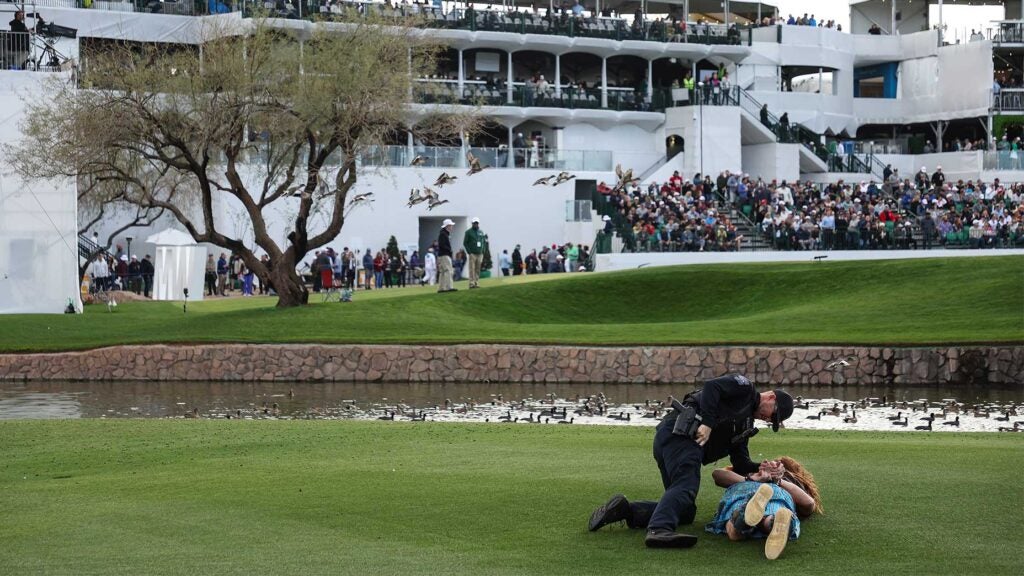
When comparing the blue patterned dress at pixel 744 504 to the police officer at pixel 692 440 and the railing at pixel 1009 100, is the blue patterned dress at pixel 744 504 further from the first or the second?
the railing at pixel 1009 100

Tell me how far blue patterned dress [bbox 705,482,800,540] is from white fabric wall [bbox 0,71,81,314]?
106 feet

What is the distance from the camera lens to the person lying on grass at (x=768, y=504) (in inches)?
387

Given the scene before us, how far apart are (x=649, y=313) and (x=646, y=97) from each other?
30.0 meters

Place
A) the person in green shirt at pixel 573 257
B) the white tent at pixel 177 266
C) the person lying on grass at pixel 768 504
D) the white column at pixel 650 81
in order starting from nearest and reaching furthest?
the person lying on grass at pixel 768 504, the white tent at pixel 177 266, the person in green shirt at pixel 573 257, the white column at pixel 650 81

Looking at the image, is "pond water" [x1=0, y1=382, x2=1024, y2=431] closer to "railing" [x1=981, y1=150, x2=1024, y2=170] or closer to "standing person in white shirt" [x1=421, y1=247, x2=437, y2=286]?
"standing person in white shirt" [x1=421, y1=247, x2=437, y2=286]

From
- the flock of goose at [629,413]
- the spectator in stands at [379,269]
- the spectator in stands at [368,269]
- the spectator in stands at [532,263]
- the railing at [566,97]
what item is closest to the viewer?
the flock of goose at [629,413]

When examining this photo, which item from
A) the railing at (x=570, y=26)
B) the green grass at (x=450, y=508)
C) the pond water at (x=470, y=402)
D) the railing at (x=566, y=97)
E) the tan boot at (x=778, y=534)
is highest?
the railing at (x=570, y=26)

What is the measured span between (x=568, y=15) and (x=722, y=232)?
747 inches

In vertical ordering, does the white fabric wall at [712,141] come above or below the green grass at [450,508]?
above

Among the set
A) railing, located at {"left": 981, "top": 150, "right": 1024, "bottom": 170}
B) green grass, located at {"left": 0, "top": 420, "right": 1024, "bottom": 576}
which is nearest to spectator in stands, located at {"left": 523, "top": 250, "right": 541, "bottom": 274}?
railing, located at {"left": 981, "top": 150, "right": 1024, "bottom": 170}

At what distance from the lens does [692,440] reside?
33.3 ft

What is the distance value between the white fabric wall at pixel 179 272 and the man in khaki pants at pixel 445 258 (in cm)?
979

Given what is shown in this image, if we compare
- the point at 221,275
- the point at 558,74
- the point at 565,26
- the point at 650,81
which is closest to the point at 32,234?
the point at 221,275

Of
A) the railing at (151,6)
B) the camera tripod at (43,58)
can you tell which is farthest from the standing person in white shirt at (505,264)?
the camera tripod at (43,58)
